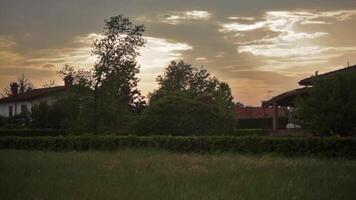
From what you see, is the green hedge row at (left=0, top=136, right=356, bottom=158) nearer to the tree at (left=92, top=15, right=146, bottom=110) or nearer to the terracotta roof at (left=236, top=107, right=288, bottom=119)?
the tree at (left=92, top=15, right=146, bottom=110)

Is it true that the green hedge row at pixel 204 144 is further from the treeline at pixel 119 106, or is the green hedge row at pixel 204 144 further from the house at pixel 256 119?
the house at pixel 256 119

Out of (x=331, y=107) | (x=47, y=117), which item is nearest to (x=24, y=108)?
(x=47, y=117)

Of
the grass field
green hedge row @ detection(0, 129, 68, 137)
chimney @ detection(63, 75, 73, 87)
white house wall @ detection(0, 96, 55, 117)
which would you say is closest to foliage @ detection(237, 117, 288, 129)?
chimney @ detection(63, 75, 73, 87)

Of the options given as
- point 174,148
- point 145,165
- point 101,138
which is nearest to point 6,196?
point 145,165

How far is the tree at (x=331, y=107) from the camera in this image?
3328 cm

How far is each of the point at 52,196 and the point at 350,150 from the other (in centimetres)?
1746

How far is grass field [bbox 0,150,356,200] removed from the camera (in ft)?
41.7

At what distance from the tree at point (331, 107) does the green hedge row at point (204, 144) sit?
6027 mm

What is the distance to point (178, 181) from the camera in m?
15.2

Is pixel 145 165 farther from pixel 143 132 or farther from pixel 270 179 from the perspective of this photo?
pixel 143 132

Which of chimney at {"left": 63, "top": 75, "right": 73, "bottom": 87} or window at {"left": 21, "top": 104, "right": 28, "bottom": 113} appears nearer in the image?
chimney at {"left": 63, "top": 75, "right": 73, "bottom": 87}

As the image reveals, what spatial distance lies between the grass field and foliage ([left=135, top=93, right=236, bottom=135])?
20.5 metres

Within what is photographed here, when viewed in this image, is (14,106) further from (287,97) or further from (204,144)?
(204,144)

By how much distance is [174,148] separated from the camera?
1249 inches
